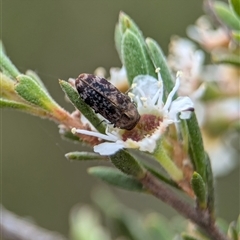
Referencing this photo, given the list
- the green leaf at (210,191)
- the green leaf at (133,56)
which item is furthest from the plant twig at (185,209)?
the green leaf at (133,56)

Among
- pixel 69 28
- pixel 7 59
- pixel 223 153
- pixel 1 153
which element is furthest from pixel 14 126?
pixel 7 59

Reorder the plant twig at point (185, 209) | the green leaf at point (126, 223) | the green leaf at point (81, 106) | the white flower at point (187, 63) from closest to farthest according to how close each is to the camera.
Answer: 1. the green leaf at point (81, 106)
2. the plant twig at point (185, 209)
3. the white flower at point (187, 63)
4. the green leaf at point (126, 223)

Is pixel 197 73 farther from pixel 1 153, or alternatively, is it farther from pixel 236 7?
pixel 1 153

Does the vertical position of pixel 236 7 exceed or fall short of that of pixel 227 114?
it exceeds it

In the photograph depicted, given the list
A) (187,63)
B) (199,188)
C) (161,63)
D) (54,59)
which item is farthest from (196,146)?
(54,59)

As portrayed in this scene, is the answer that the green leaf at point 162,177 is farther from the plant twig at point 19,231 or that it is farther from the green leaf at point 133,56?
the plant twig at point 19,231

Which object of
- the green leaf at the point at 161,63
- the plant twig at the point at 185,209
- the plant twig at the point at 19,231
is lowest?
the plant twig at the point at 19,231
